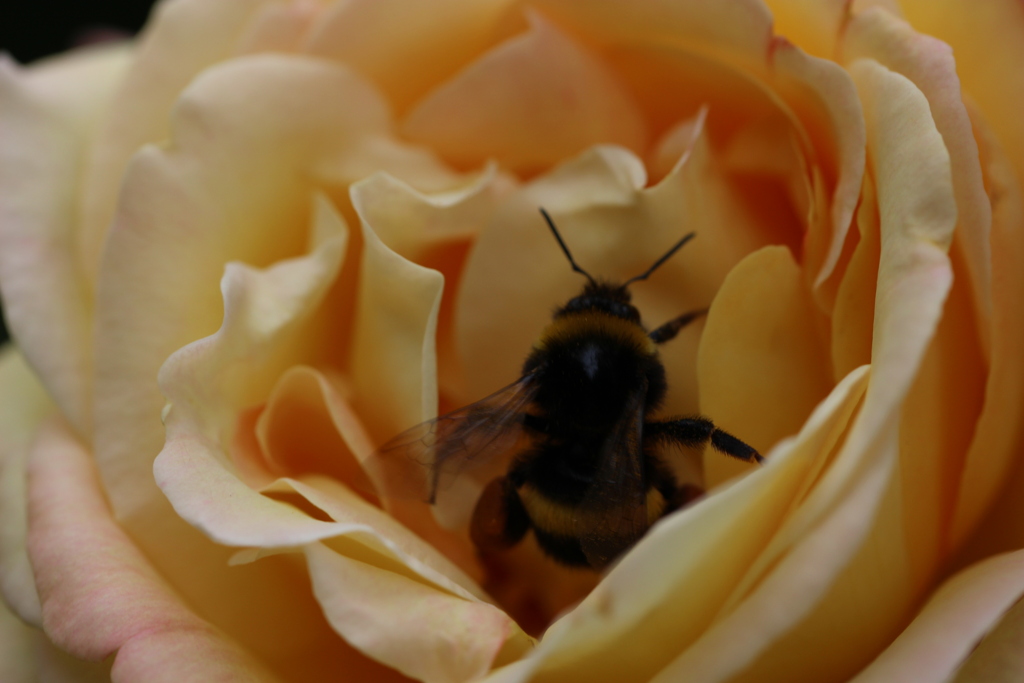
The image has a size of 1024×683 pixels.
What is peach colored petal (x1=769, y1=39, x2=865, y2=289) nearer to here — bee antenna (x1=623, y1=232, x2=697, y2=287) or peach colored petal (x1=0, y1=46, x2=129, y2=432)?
bee antenna (x1=623, y1=232, x2=697, y2=287)

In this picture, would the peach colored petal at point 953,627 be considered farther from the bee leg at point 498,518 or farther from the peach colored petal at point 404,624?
the bee leg at point 498,518

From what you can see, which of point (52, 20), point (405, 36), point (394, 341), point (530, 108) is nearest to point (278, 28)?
point (405, 36)

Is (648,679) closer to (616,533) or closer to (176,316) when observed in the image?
(616,533)

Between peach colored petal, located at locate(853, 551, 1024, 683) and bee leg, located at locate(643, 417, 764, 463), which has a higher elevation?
peach colored petal, located at locate(853, 551, 1024, 683)

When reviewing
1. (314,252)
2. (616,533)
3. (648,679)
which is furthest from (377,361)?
(648,679)

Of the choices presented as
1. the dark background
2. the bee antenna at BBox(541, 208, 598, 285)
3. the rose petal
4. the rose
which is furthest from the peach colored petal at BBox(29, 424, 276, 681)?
the dark background

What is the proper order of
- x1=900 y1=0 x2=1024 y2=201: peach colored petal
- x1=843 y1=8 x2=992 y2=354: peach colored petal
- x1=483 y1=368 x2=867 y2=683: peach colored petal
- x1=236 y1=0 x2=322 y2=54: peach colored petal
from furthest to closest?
x1=236 y1=0 x2=322 y2=54: peach colored petal, x1=900 y1=0 x2=1024 y2=201: peach colored petal, x1=843 y1=8 x2=992 y2=354: peach colored petal, x1=483 y1=368 x2=867 y2=683: peach colored petal
